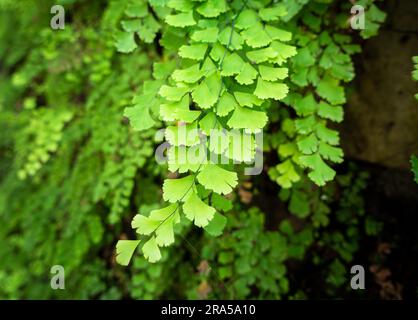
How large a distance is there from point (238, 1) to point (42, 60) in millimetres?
1722

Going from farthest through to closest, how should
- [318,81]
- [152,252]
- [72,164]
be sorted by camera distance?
[72,164] < [318,81] < [152,252]

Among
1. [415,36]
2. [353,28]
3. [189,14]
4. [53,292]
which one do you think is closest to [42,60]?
[53,292]

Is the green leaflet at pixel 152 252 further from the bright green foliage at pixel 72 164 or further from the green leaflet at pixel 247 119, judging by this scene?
the bright green foliage at pixel 72 164

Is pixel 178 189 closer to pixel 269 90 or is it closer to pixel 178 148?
pixel 178 148

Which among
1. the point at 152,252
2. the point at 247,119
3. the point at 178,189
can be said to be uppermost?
the point at 247,119

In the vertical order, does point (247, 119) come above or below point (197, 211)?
above

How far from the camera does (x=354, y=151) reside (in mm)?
1716

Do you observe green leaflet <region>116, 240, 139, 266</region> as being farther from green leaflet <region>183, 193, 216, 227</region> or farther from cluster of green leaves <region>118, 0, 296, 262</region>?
green leaflet <region>183, 193, 216, 227</region>

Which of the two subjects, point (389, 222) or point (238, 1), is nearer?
point (238, 1)

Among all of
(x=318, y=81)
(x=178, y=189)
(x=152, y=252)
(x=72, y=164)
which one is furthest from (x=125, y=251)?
(x=72, y=164)

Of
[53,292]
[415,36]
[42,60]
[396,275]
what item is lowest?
[53,292]

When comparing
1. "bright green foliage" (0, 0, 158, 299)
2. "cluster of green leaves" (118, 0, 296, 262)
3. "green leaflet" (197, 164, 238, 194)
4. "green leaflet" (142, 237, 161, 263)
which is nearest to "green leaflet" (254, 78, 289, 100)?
"cluster of green leaves" (118, 0, 296, 262)
